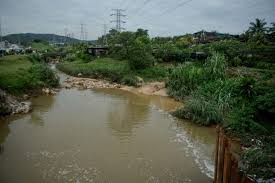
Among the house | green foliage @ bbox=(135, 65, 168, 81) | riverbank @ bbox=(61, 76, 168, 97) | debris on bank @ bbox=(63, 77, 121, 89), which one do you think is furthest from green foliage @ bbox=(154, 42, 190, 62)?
the house

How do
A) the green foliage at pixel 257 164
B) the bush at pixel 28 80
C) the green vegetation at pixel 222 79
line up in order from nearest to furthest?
the green foliage at pixel 257 164, the green vegetation at pixel 222 79, the bush at pixel 28 80

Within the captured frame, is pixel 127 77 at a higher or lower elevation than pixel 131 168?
higher

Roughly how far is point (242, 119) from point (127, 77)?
23.7 meters

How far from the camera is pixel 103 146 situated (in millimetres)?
15531

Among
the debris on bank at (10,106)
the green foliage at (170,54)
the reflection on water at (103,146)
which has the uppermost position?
the green foliage at (170,54)

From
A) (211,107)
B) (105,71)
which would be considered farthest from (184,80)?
(105,71)

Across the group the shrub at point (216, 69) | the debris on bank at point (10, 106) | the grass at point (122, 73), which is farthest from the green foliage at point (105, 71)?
the debris on bank at point (10, 106)

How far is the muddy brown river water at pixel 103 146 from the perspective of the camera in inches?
480

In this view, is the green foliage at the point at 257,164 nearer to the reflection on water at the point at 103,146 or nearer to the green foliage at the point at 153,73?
the reflection on water at the point at 103,146

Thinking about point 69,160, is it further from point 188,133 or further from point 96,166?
point 188,133

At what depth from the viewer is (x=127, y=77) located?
36969mm

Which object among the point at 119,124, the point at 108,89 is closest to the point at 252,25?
the point at 108,89

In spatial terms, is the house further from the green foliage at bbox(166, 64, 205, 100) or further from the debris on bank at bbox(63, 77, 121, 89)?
the green foliage at bbox(166, 64, 205, 100)

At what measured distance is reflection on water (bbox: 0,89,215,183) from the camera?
1225 centimetres
